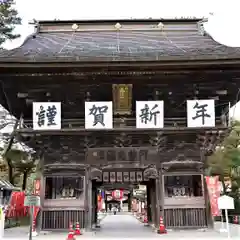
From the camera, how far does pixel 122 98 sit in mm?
15570

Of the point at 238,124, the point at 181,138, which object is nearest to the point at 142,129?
the point at 181,138

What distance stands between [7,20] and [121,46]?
32.0 feet

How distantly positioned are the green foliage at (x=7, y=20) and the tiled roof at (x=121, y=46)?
4.13 meters

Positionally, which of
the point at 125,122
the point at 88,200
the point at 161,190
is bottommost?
the point at 88,200

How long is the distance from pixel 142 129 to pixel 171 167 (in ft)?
8.37

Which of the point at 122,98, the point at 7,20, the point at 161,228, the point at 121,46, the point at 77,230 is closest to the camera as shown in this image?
the point at 77,230

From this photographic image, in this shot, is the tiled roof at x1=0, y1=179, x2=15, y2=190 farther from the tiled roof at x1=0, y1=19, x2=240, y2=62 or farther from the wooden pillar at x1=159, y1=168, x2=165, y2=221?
the wooden pillar at x1=159, y1=168, x2=165, y2=221

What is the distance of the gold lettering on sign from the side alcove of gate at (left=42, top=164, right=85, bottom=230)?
9.89 feet

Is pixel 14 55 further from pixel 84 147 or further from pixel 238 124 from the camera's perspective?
pixel 238 124

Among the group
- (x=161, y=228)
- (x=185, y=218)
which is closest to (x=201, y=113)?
(x=185, y=218)

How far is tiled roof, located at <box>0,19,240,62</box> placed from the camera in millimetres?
14188

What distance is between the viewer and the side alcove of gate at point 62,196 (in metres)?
15.6

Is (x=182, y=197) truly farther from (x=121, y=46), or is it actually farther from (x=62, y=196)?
(x=121, y=46)

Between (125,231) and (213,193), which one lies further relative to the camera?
(125,231)
